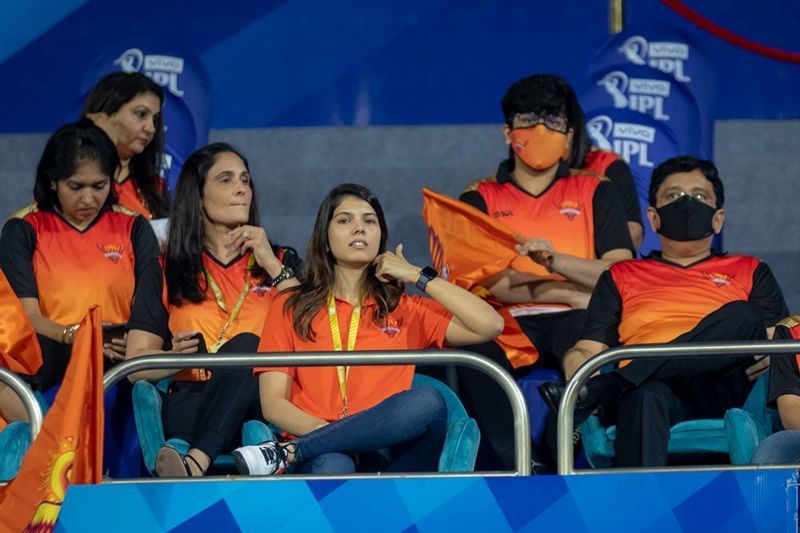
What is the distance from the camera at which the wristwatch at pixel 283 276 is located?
204 inches

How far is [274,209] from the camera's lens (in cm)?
748

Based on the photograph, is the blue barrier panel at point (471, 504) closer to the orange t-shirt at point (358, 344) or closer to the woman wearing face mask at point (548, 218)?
the orange t-shirt at point (358, 344)

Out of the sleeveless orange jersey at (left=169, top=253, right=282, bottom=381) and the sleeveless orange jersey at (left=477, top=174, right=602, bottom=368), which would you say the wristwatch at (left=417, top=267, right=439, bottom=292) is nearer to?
the sleeveless orange jersey at (left=169, top=253, right=282, bottom=381)

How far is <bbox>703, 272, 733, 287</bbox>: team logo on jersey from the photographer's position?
5.22 metres

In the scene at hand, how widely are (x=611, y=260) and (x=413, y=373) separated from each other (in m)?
1.12

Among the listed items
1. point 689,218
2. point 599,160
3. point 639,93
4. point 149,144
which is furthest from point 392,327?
point 639,93

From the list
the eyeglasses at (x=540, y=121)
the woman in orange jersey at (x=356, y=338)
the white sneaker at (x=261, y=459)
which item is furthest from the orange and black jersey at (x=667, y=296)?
the white sneaker at (x=261, y=459)

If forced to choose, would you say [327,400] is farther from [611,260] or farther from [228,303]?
[611,260]

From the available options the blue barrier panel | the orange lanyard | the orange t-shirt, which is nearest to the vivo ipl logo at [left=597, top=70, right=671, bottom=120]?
the orange t-shirt

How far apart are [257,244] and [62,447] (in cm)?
129

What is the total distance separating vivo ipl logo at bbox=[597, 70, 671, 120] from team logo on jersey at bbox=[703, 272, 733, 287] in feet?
5.91

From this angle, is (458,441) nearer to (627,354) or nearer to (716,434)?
(627,354)

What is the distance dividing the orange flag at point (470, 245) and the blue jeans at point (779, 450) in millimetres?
1289

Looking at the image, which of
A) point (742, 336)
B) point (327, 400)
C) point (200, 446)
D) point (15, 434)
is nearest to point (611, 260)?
point (742, 336)
